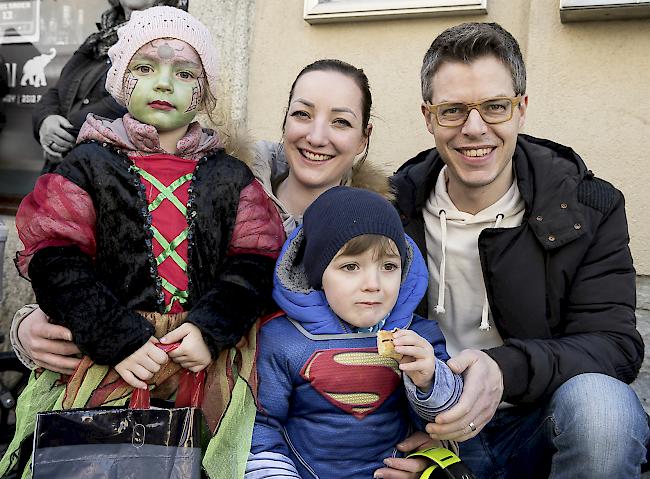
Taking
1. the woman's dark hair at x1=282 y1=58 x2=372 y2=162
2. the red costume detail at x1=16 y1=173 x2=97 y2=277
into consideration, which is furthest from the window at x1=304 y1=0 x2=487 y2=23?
the red costume detail at x1=16 y1=173 x2=97 y2=277

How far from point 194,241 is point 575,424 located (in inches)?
48.0

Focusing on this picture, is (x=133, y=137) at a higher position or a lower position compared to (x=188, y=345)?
higher

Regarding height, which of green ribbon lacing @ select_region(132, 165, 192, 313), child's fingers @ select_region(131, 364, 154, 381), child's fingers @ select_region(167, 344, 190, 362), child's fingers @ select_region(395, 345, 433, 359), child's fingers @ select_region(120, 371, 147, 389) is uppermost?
green ribbon lacing @ select_region(132, 165, 192, 313)

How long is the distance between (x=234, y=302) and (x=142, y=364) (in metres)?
A: 0.31

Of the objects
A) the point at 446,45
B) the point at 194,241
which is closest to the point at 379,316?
the point at 194,241

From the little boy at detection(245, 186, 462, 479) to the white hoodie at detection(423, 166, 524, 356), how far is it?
444mm

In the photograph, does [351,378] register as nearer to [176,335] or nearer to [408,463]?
[408,463]

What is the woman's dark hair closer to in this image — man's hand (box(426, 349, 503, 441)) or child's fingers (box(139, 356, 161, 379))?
man's hand (box(426, 349, 503, 441))

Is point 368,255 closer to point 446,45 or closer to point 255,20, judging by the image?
point 446,45

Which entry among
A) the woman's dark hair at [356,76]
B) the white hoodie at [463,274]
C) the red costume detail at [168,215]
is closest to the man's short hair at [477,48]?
the woman's dark hair at [356,76]

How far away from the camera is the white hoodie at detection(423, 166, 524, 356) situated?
2.42 metres

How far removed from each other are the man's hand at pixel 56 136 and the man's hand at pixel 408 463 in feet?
8.06

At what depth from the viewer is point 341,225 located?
6.52ft

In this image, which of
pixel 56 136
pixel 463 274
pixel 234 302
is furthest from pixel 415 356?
pixel 56 136
